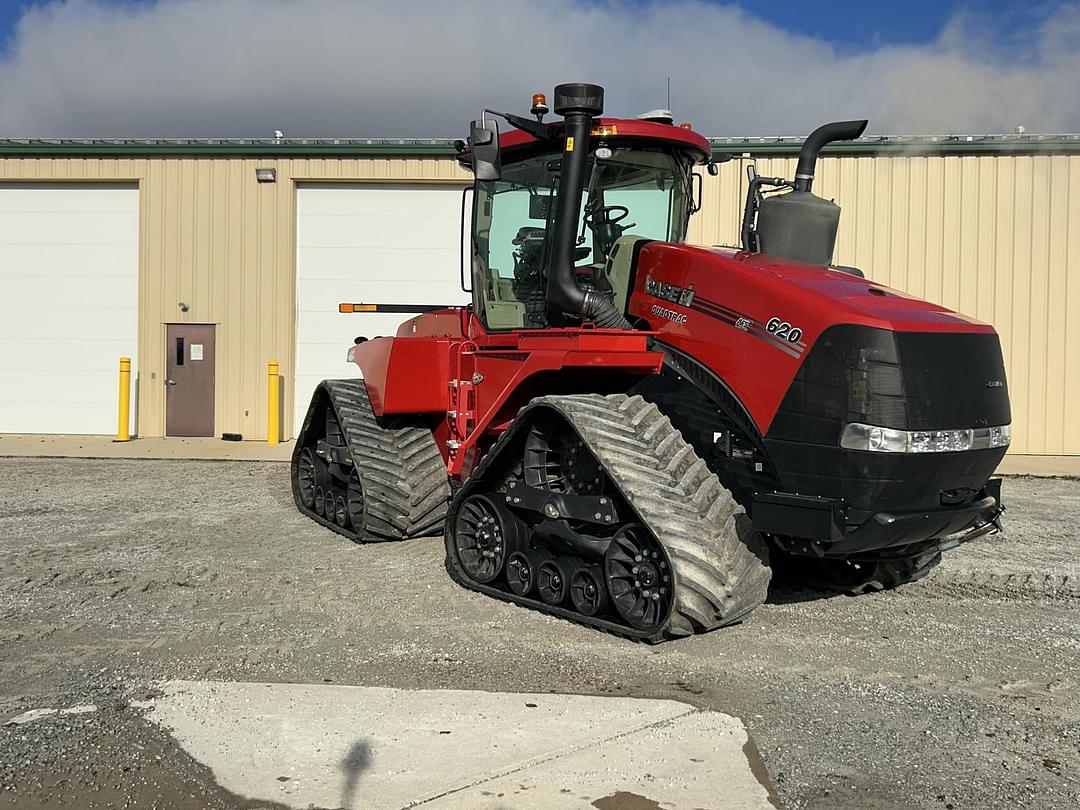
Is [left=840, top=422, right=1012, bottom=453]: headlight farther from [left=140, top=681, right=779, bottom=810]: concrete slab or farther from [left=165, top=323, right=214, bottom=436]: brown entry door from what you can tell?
[left=165, top=323, right=214, bottom=436]: brown entry door

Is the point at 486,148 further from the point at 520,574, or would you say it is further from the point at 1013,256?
the point at 1013,256

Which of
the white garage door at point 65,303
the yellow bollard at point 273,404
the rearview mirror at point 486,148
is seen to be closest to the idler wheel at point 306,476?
the rearview mirror at point 486,148

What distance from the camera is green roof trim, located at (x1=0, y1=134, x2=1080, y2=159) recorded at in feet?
48.1

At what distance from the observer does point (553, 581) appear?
579 centimetres

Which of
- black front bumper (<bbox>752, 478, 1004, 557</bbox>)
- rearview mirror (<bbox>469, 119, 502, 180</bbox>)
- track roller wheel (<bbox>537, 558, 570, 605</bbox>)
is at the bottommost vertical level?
track roller wheel (<bbox>537, 558, 570, 605</bbox>)

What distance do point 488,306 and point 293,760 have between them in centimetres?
393

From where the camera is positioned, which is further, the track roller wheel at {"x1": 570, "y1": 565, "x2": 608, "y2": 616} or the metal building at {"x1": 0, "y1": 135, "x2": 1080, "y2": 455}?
the metal building at {"x1": 0, "y1": 135, "x2": 1080, "y2": 455}

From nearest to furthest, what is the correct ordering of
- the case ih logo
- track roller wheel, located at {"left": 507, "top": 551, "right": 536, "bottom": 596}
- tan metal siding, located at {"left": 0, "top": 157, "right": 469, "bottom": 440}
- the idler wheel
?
Result: the case ih logo, track roller wheel, located at {"left": 507, "top": 551, "right": 536, "bottom": 596}, the idler wheel, tan metal siding, located at {"left": 0, "top": 157, "right": 469, "bottom": 440}

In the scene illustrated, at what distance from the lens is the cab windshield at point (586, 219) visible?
21.0ft

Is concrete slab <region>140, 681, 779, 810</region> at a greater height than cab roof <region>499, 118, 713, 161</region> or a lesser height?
lesser

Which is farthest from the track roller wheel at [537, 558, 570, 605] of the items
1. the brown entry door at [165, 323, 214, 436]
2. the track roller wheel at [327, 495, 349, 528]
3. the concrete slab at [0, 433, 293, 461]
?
the brown entry door at [165, 323, 214, 436]

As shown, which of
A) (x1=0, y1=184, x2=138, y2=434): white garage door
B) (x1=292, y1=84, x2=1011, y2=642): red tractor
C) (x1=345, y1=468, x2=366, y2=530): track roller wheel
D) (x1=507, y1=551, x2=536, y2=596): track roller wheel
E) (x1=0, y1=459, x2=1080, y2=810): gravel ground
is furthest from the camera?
(x1=0, y1=184, x2=138, y2=434): white garage door

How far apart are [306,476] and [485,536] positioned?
363 cm

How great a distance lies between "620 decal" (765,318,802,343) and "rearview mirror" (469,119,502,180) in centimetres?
187
